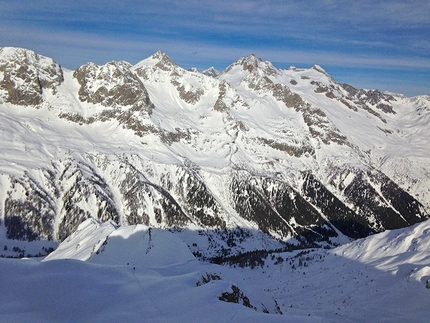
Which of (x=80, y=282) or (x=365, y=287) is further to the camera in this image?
(x=365, y=287)

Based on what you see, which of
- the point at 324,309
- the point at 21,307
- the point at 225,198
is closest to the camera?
the point at 21,307

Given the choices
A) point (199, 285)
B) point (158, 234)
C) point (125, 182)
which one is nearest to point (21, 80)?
point (125, 182)

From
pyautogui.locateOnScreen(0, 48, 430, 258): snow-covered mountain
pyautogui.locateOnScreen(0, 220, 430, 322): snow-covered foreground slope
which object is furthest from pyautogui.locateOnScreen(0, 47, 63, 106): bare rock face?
pyautogui.locateOnScreen(0, 220, 430, 322): snow-covered foreground slope

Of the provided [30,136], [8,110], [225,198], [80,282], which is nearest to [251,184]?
[225,198]

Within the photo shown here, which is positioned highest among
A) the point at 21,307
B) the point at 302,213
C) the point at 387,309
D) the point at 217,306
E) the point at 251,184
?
the point at 21,307

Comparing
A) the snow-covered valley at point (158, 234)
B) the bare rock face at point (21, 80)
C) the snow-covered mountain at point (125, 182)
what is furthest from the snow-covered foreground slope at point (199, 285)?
the bare rock face at point (21, 80)

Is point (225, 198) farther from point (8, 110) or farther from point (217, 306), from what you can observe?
point (217, 306)
